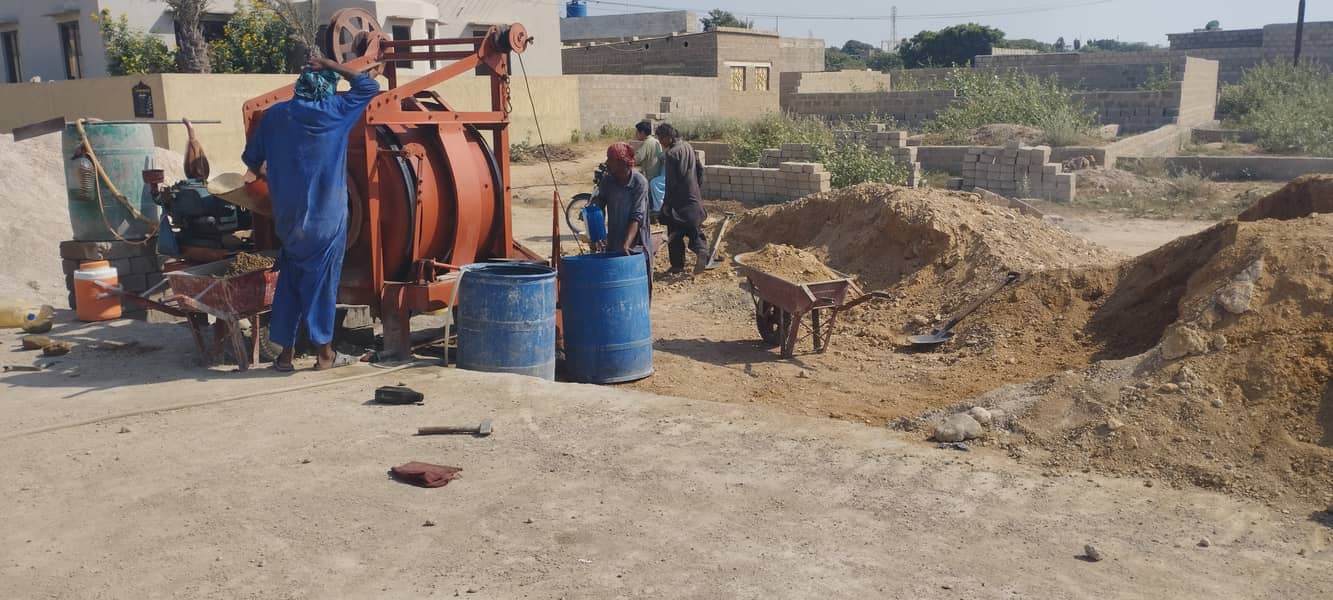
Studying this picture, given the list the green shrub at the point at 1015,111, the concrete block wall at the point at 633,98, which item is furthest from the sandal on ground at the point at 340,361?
the concrete block wall at the point at 633,98

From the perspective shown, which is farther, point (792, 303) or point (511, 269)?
point (792, 303)

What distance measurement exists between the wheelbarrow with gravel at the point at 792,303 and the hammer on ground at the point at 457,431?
2874 mm

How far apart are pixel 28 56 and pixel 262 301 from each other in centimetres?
2421

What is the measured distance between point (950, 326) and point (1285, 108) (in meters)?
18.0

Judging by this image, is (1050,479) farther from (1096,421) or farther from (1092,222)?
(1092,222)

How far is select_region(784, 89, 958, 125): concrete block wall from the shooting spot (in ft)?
86.8

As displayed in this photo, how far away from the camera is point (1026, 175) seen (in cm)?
1655

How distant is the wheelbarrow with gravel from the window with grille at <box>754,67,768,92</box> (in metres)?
25.9

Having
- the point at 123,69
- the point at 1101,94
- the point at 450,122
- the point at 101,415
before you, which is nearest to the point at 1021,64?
the point at 1101,94

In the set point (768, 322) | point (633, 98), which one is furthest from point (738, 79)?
point (768, 322)

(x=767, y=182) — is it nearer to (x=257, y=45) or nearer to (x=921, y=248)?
(x=921, y=248)

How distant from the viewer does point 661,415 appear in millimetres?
6176

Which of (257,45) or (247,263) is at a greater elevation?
(257,45)

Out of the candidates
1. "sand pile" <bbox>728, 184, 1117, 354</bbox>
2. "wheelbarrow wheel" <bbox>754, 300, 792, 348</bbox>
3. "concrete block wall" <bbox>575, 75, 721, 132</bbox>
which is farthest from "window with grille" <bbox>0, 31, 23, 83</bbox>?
"wheelbarrow wheel" <bbox>754, 300, 792, 348</bbox>
